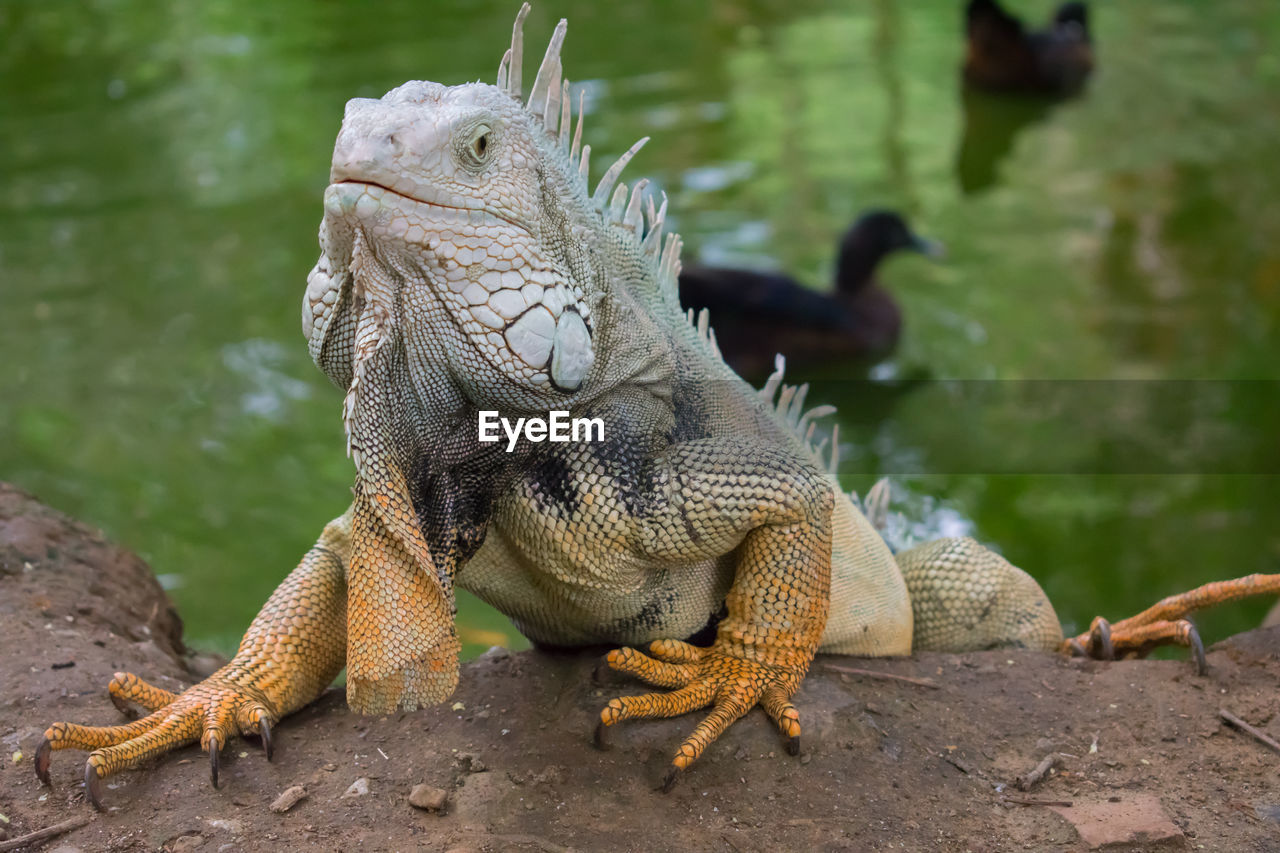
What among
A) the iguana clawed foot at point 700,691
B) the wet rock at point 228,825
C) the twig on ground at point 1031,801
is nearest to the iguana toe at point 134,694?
the wet rock at point 228,825

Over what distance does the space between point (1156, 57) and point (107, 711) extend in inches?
553

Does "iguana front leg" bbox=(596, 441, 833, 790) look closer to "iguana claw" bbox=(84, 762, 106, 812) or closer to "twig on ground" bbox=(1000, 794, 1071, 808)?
"twig on ground" bbox=(1000, 794, 1071, 808)

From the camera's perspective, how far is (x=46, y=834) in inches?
106

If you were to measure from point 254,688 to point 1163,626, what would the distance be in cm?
273

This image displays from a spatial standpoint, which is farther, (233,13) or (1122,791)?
(233,13)

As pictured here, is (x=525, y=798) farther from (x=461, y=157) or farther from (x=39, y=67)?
(x=39, y=67)

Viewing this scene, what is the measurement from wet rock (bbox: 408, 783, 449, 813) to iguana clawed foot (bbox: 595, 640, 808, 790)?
15.8 inches

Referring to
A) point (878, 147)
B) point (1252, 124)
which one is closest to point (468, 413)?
point (878, 147)

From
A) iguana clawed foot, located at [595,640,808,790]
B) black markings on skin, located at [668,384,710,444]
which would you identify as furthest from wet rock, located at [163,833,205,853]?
black markings on skin, located at [668,384,710,444]

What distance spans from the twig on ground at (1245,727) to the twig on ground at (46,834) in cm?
297

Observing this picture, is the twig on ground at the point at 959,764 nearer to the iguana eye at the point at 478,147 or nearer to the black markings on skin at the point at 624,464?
the black markings on skin at the point at 624,464

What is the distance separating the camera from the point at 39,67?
14.1 meters

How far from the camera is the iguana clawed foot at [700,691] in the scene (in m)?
2.80

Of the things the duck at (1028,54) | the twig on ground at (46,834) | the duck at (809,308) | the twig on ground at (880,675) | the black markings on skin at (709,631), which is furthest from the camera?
the duck at (1028,54)
